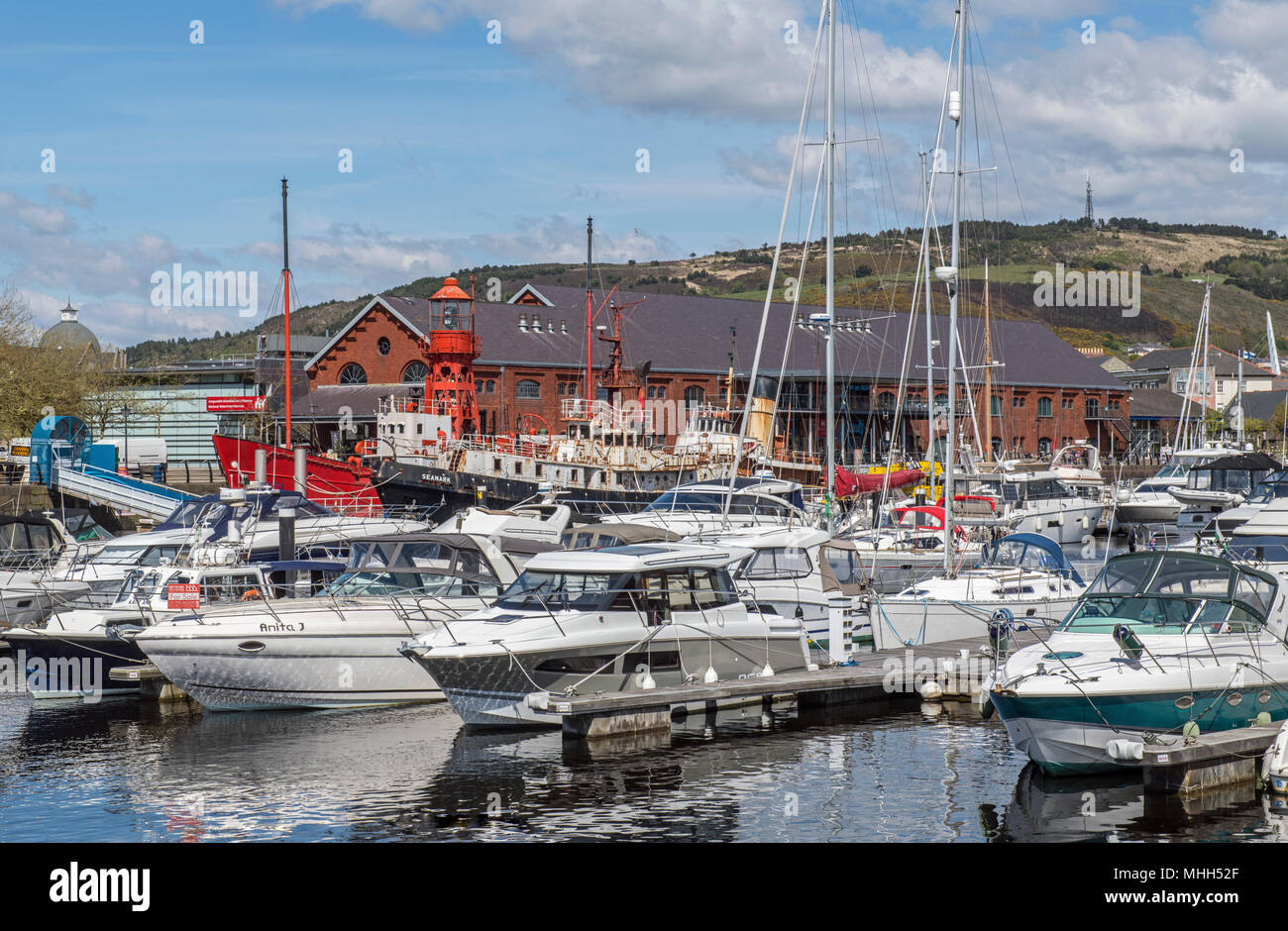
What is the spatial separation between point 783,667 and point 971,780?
506 centimetres

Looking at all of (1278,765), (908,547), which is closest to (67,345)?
(908,547)

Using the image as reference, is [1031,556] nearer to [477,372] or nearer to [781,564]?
[781,564]

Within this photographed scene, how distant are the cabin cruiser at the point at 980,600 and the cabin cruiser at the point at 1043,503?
23.7m

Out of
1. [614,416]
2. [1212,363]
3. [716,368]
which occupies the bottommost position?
[614,416]

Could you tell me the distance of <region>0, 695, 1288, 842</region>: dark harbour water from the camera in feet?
46.4

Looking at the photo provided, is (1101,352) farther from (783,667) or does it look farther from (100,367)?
(783,667)

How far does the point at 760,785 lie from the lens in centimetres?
1608

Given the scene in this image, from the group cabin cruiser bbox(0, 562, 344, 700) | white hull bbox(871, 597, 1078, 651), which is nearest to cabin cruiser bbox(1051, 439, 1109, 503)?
white hull bbox(871, 597, 1078, 651)

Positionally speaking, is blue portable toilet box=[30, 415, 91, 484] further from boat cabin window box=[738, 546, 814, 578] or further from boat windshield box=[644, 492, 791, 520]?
boat cabin window box=[738, 546, 814, 578]

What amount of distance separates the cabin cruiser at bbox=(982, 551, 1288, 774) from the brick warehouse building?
3616cm

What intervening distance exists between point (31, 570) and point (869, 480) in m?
32.2

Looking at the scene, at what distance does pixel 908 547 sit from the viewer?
117 ft

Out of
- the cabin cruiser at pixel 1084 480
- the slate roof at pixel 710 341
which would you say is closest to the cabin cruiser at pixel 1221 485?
the cabin cruiser at pixel 1084 480

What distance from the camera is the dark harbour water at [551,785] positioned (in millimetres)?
14148
